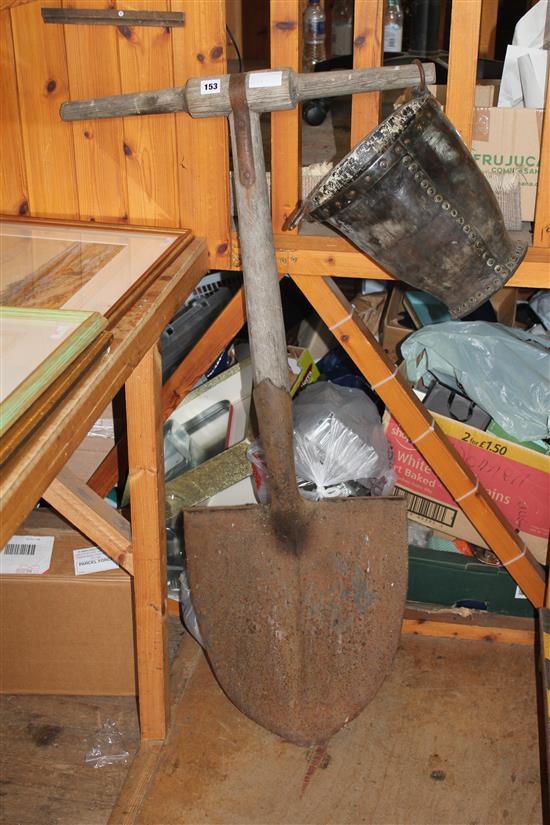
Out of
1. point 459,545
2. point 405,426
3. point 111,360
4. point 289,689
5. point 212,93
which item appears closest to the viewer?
point 111,360

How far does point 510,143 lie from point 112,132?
3.13ft

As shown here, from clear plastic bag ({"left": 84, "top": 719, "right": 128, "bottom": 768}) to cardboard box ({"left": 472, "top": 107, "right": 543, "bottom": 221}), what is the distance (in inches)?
67.2

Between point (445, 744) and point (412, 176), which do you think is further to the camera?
point (445, 744)

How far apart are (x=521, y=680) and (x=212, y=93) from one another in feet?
5.81

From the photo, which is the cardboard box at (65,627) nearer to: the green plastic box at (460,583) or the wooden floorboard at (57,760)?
the wooden floorboard at (57,760)

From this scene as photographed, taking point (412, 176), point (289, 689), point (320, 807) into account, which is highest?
point (412, 176)

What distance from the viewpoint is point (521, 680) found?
247cm

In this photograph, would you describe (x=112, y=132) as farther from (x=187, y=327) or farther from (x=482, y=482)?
(x=482, y=482)

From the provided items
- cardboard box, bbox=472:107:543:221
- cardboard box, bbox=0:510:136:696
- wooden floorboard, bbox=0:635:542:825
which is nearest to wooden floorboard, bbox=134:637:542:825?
wooden floorboard, bbox=0:635:542:825

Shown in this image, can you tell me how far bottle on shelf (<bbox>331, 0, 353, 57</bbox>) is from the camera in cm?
356

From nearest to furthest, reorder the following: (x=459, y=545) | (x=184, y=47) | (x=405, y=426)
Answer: (x=184, y=47)
(x=405, y=426)
(x=459, y=545)

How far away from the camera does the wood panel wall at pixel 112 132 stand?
1982 mm

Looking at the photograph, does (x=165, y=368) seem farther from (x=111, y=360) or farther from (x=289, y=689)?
(x=111, y=360)

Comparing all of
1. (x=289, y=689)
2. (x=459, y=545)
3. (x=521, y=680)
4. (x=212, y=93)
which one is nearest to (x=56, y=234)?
(x=212, y=93)
